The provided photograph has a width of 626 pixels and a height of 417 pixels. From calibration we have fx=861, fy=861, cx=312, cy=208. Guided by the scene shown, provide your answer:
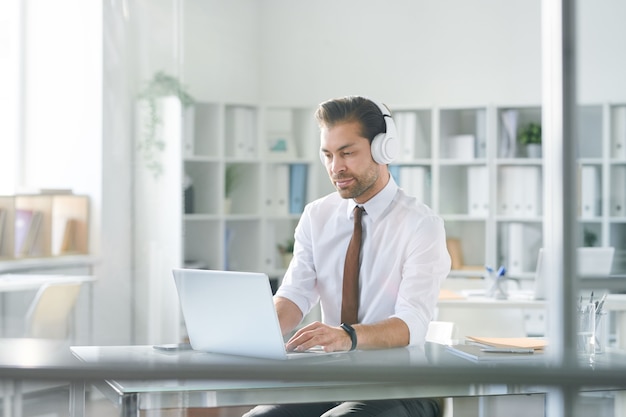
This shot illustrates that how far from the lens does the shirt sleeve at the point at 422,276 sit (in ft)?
6.92

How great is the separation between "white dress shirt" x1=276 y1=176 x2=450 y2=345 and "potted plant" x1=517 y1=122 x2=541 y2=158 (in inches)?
138

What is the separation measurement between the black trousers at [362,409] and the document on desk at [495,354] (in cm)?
16

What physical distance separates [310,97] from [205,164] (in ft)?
3.51

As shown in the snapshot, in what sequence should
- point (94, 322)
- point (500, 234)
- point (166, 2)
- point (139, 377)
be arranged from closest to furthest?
→ point (139, 377)
point (94, 322)
point (166, 2)
point (500, 234)

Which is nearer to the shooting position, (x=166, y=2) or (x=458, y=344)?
(x=458, y=344)

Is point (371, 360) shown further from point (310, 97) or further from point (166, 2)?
point (310, 97)

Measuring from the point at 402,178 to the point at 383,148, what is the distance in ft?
11.9

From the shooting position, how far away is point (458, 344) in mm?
2109

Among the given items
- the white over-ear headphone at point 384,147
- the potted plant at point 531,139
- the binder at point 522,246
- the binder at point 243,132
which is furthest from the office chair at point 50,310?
the potted plant at point 531,139

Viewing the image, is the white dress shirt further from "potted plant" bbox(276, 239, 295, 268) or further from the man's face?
"potted plant" bbox(276, 239, 295, 268)

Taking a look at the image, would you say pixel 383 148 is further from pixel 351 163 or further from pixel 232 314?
pixel 232 314

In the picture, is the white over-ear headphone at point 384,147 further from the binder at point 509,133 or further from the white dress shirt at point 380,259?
the binder at point 509,133

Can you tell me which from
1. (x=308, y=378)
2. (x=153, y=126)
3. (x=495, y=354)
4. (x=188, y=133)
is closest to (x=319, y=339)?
(x=495, y=354)

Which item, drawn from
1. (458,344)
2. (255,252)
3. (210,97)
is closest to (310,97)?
(210,97)
